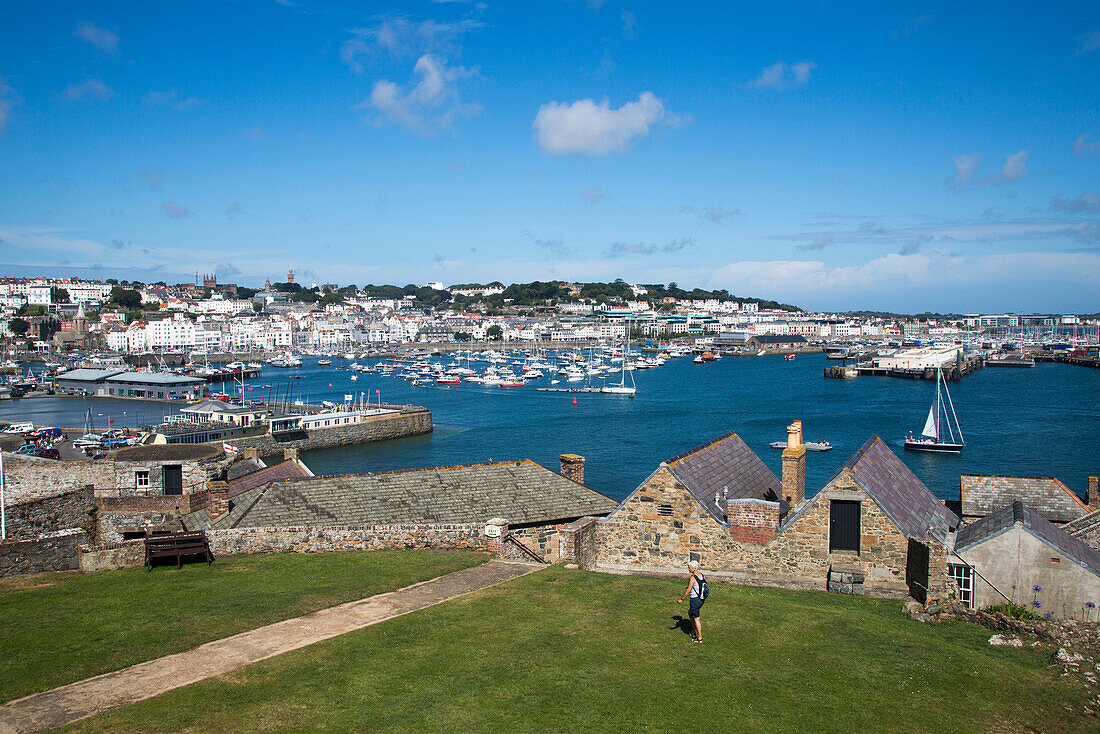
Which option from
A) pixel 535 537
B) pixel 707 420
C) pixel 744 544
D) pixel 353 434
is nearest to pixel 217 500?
pixel 535 537

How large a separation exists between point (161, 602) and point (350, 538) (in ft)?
12.4

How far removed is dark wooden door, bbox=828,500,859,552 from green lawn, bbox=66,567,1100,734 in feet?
6.97

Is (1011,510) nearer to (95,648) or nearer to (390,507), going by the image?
(390,507)

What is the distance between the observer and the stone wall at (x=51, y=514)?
50.0 feet

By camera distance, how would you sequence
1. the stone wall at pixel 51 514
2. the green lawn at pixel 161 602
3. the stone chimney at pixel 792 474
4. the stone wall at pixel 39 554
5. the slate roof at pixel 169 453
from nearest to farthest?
the green lawn at pixel 161 602 → the stone wall at pixel 39 554 → the stone wall at pixel 51 514 → the stone chimney at pixel 792 474 → the slate roof at pixel 169 453

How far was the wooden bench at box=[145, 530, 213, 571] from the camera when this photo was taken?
12.2 m

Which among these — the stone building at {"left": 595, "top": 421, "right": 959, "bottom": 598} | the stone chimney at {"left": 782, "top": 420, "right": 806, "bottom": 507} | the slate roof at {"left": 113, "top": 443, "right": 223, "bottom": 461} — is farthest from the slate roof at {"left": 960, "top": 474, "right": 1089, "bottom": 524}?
the slate roof at {"left": 113, "top": 443, "right": 223, "bottom": 461}

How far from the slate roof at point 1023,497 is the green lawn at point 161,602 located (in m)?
12.1

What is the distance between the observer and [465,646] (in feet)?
28.1

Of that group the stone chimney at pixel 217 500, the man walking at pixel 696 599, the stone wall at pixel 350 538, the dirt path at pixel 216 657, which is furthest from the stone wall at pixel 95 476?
the man walking at pixel 696 599

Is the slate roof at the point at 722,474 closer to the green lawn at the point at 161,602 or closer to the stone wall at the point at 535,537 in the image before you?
the stone wall at the point at 535,537

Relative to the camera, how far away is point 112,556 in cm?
1213

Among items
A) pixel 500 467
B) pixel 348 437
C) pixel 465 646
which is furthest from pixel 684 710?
pixel 348 437

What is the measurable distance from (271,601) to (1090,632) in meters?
10.6
